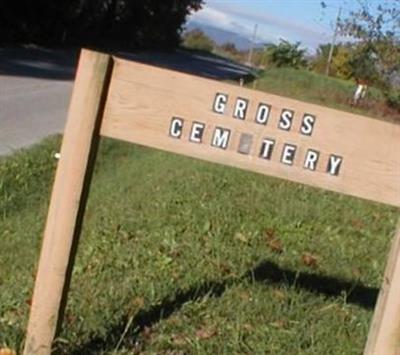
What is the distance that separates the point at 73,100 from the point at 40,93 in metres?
16.8

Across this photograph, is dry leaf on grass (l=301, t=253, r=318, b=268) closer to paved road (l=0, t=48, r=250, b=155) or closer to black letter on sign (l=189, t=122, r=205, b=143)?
black letter on sign (l=189, t=122, r=205, b=143)

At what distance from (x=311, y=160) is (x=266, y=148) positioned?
0.60 ft

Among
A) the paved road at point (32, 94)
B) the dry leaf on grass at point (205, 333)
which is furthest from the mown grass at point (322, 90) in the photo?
the dry leaf on grass at point (205, 333)

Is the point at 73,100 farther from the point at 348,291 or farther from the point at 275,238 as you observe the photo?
the point at 275,238

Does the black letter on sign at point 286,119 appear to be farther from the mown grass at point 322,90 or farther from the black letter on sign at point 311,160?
the mown grass at point 322,90

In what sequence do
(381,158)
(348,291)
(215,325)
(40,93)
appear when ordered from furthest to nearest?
1. (40,93)
2. (348,291)
3. (215,325)
4. (381,158)

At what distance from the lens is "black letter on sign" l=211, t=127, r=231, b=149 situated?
4.52 metres

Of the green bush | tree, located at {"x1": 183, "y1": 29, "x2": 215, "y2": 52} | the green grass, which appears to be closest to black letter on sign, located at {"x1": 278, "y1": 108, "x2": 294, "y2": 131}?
the green grass

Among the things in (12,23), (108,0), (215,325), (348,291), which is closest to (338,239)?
(348,291)

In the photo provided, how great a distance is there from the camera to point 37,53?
111 feet

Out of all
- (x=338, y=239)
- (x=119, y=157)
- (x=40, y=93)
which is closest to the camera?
(x=338, y=239)

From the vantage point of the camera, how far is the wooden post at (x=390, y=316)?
14.2 ft

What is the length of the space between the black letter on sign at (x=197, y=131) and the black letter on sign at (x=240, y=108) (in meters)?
0.15

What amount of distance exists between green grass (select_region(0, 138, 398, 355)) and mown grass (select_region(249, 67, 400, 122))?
19.5 metres
